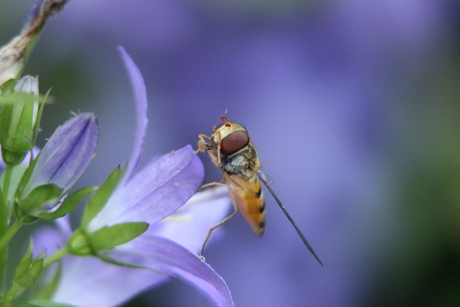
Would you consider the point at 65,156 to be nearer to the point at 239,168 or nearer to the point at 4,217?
the point at 4,217

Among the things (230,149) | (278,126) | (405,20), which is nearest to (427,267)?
(278,126)

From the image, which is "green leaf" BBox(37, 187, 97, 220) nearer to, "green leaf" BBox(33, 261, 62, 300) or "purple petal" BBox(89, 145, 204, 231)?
"purple petal" BBox(89, 145, 204, 231)

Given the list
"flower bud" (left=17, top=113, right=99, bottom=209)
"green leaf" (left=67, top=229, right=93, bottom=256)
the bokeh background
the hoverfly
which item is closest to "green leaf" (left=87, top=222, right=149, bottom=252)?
"green leaf" (left=67, top=229, right=93, bottom=256)

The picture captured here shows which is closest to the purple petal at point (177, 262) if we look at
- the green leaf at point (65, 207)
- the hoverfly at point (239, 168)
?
the green leaf at point (65, 207)

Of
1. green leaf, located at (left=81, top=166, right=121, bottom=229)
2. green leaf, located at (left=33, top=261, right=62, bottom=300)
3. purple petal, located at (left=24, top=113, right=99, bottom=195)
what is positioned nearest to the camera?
purple petal, located at (left=24, top=113, right=99, bottom=195)

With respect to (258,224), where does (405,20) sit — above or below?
below

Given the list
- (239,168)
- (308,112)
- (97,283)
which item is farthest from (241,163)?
(308,112)

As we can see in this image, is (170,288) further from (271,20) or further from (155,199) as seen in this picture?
(155,199)
